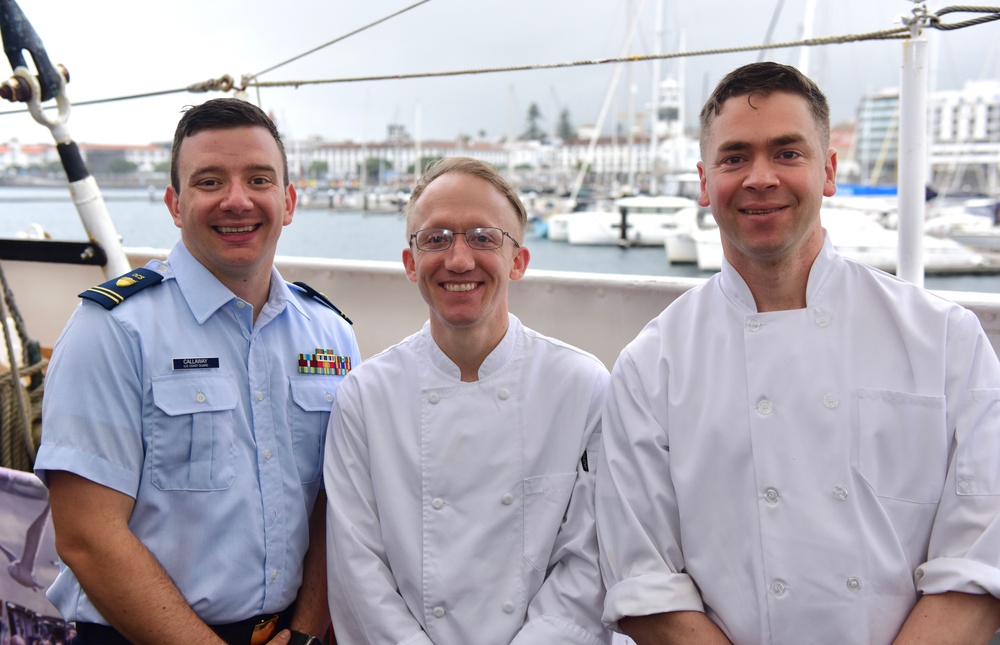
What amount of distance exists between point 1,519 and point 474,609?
1.49 m

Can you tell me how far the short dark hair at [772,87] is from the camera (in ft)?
5.49

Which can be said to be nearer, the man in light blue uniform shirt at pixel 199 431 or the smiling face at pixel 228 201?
the man in light blue uniform shirt at pixel 199 431

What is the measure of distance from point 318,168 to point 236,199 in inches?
2331

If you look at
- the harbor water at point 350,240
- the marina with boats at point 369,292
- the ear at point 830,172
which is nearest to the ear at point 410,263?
the ear at point 830,172

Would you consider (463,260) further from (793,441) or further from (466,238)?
(793,441)

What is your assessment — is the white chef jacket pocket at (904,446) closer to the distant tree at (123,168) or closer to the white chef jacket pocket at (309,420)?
the white chef jacket pocket at (309,420)

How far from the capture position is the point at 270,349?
199 centimetres

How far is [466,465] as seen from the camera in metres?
1.87

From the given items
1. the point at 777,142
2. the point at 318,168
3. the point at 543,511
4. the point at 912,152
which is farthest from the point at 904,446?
the point at 318,168

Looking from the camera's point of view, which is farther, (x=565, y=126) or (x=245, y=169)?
(x=565, y=126)

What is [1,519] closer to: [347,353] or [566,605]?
[347,353]

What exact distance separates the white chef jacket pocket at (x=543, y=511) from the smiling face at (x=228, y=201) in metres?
0.87

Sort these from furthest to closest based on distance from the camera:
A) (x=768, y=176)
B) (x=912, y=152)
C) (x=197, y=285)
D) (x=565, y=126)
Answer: (x=565, y=126), (x=912, y=152), (x=197, y=285), (x=768, y=176)

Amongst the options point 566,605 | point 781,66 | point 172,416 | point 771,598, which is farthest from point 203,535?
point 781,66
